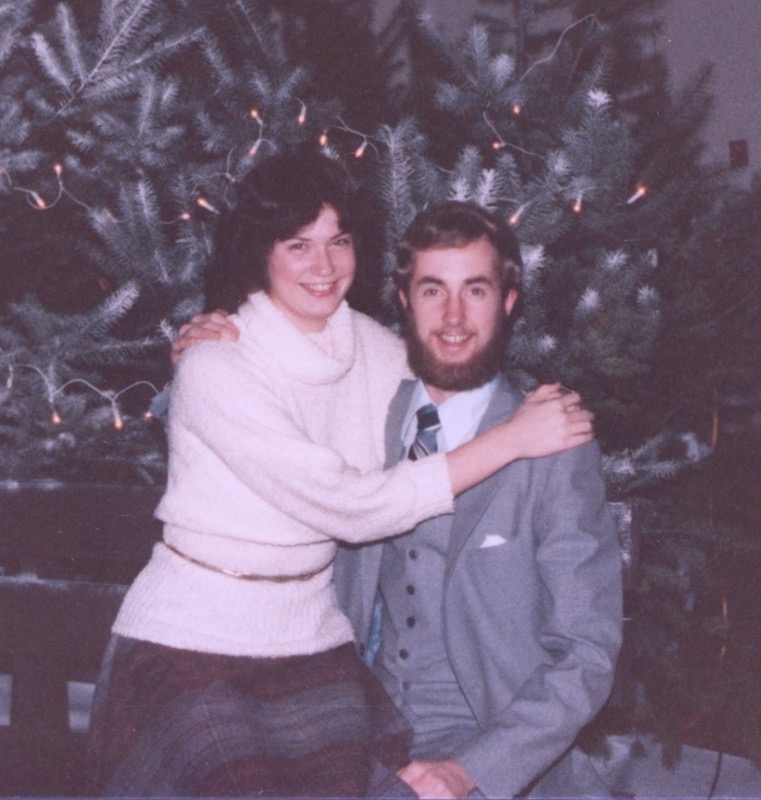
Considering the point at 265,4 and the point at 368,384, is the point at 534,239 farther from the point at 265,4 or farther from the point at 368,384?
the point at 265,4

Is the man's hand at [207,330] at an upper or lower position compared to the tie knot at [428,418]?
upper

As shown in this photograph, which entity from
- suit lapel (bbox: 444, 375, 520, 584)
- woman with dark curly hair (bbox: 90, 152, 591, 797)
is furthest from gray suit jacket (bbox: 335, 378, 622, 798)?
woman with dark curly hair (bbox: 90, 152, 591, 797)

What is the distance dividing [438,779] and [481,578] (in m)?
0.47

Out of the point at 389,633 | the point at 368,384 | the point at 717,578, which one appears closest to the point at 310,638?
the point at 389,633

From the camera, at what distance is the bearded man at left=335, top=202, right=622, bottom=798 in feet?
7.47

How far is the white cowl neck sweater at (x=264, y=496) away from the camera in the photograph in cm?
237

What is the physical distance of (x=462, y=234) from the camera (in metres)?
2.64

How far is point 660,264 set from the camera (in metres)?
3.64

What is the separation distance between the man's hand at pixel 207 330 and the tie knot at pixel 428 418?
0.53 m

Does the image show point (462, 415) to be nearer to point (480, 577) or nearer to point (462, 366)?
point (462, 366)

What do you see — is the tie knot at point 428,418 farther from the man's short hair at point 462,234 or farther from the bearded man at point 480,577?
the man's short hair at point 462,234

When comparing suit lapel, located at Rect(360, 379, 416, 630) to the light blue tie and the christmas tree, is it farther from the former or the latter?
the christmas tree

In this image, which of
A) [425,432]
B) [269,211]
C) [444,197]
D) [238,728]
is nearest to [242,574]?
[238,728]

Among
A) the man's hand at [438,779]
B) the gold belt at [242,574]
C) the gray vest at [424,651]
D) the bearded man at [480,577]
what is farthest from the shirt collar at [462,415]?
the man's hand at [438,779]
